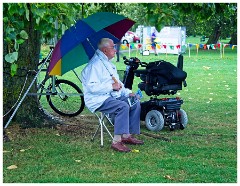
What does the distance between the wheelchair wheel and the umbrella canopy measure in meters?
1.14

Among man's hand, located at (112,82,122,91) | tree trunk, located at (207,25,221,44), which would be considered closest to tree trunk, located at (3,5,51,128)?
man's hand, located at (112,82,122,91)

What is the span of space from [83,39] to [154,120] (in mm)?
1815

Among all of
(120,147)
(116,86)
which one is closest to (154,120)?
(116,86)

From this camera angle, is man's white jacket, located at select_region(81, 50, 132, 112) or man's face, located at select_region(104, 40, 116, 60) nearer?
man's white jacket, located at select_region(81, 50, 132, 112)

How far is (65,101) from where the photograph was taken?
30.0ft

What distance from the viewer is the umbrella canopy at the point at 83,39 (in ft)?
21.6

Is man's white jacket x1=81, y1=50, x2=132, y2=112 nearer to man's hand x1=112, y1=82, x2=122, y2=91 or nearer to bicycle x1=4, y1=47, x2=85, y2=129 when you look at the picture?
man's hand x1=112, y1=82, x2=122, y2=91

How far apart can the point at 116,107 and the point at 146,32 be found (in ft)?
84.1

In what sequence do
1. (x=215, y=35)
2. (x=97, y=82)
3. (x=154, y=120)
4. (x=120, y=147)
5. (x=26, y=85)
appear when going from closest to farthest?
(x=120, y=147) → (x=97, y=82) → (x=26, y=85) → (x=154, y=120) → (x=215, y=35)

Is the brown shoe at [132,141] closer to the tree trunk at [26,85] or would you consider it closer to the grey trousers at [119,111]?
the grey trousers at [119,111]

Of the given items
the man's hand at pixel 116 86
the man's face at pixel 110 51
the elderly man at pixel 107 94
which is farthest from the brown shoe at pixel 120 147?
the man's face at pixel 110 51

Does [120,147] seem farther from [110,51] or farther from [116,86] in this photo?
[110,51]

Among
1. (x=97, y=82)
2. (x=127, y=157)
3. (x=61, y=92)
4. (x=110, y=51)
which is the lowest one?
(x=127, y=157)

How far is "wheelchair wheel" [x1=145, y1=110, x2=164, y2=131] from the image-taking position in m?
7.57
